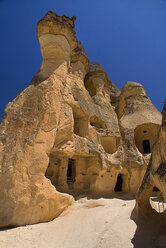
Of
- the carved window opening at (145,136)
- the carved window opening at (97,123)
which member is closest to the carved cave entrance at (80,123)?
the carved window opening at (97,123)

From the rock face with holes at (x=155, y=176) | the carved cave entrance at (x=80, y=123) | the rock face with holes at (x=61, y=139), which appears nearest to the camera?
the rock face with holes at (x=155, y=176)

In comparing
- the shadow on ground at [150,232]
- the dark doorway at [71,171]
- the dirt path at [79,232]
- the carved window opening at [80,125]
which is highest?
the carved window opening at [80,125]

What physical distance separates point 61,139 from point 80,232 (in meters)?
3.93

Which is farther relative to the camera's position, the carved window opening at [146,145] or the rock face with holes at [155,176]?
the carved window opening at [146,145]

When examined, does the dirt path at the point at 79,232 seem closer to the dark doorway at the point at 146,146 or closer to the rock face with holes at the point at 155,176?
the rock face with holes at the point at 155,176

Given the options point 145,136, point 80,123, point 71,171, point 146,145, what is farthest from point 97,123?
point 146,145

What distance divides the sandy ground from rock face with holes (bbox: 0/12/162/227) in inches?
18.4

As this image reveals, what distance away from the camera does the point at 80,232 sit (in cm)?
492

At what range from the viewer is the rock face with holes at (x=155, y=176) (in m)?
3.69

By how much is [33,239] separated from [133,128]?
31.3 feet

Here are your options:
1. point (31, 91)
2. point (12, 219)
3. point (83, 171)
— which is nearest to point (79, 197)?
point (83, 171)

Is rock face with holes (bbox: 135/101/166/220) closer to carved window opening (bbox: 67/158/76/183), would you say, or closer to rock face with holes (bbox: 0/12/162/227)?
rock face with holes (bbox: 0/12/162/227)

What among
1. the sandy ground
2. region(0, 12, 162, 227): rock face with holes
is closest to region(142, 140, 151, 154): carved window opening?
region(0, 12, 162, 227): rock face with holes

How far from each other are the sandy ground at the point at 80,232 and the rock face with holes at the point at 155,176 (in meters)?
0.63
